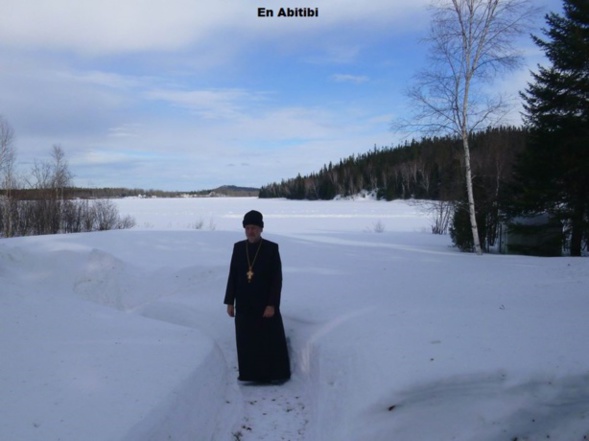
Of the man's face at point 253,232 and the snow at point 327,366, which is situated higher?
the man's face at point 253,232

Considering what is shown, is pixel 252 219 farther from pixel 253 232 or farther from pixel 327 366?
pixel 327 366

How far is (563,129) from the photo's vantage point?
44.7 ft

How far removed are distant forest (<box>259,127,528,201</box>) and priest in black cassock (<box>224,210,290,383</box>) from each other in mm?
13925

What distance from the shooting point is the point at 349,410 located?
4.27 meters

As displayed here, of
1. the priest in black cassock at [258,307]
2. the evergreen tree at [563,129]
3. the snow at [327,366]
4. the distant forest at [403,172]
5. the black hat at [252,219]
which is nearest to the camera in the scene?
the snow at [327,366]

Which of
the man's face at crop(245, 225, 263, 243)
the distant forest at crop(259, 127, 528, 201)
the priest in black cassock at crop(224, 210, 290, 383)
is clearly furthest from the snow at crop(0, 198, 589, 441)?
the distant forest at crop(259, 127, 528, 201)

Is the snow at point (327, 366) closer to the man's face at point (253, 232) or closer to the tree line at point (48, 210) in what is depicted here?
the man's face at point (253, 232)

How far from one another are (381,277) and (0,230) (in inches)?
817

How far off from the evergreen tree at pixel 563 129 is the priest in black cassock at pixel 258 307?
11.2m

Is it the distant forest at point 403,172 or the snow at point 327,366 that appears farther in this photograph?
the distant forest at point 403,172

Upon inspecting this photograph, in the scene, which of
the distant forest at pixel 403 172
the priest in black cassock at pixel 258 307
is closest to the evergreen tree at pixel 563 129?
the distant forest at pixel 403 172

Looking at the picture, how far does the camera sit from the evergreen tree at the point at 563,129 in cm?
1307

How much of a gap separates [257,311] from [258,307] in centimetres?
6

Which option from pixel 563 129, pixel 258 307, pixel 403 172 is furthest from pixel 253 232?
pixel 403 172
